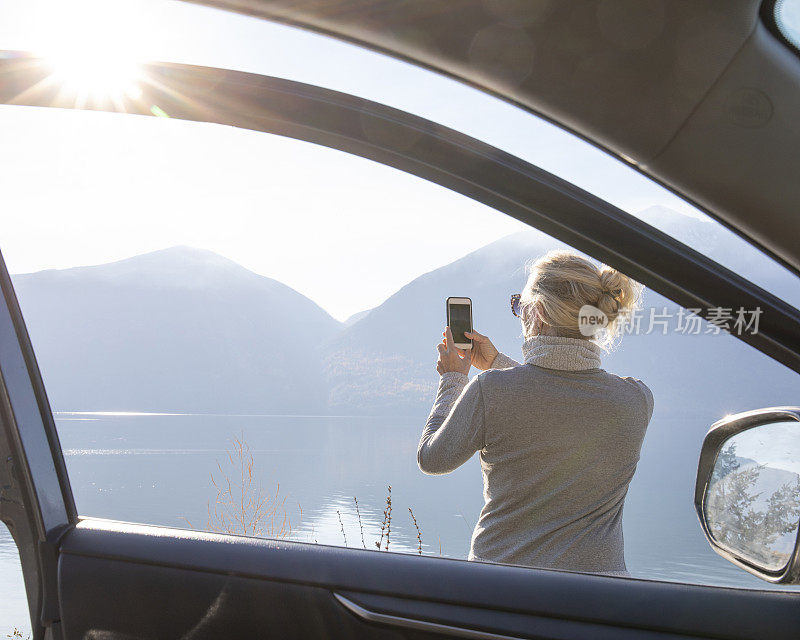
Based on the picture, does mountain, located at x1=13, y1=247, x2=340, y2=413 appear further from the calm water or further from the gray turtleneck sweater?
the gray turtleneck sweater

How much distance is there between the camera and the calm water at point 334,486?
1.65 m

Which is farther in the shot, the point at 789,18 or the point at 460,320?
the point at 460,320

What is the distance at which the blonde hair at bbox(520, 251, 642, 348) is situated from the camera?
1.89m

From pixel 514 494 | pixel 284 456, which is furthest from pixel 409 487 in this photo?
pixel 514 494

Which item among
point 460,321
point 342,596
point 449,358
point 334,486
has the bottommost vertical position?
point 334,486

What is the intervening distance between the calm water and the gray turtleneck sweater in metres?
0.14

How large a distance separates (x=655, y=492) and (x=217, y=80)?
153 feet

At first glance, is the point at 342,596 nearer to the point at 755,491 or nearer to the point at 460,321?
the point at 755,491

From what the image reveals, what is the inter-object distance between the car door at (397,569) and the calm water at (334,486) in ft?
0.32

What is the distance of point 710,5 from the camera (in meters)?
1.25

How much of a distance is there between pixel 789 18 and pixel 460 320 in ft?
3.56

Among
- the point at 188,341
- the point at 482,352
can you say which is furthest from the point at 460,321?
the point at 188,341

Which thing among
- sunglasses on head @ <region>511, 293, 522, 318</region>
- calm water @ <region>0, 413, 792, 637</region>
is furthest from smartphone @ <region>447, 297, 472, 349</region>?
calm water @ <region>0, 413, 792, 637</region>

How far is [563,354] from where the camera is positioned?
5.91 feet
